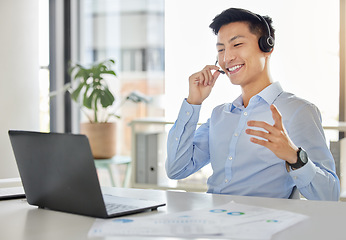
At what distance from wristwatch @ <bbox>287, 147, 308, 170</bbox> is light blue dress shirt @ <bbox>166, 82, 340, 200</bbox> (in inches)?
0.6

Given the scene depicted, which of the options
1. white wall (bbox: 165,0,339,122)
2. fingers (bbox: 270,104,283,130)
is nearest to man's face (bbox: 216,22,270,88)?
fingers (bbox: 270,104,283,130)

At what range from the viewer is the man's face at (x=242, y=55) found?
189cm

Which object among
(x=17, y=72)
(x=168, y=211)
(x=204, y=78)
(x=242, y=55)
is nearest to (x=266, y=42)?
(x=242, y=55)

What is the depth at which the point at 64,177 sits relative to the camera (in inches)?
47.0

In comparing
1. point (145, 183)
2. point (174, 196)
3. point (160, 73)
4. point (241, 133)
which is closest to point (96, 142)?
point (145, 183)

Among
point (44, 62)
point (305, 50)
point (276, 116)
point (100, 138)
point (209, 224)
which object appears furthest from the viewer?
point (44, 62)

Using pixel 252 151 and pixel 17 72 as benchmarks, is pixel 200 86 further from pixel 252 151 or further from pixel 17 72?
pixel 17 72

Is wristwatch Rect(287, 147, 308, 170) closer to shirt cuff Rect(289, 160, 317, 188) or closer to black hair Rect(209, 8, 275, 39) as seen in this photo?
shirt cuff Rect(289, 160, 317, 188)

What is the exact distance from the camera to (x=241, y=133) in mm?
1851

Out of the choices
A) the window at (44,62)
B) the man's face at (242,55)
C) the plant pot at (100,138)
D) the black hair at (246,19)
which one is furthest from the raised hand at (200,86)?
the window at (44,62)

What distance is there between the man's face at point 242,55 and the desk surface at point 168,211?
0.62m

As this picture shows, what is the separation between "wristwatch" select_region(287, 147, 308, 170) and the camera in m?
1.50

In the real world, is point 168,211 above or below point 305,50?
below

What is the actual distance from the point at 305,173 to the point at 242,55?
554 millimetres
